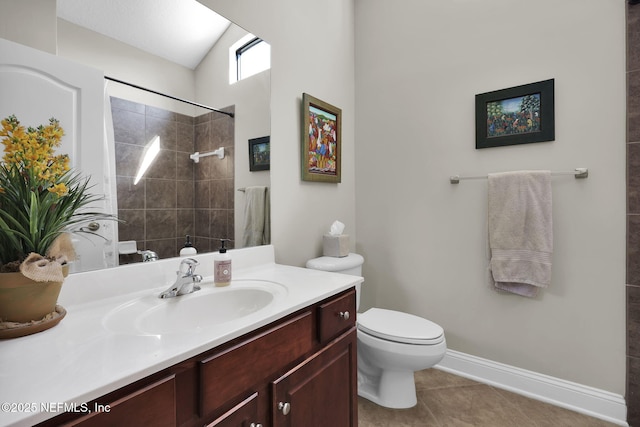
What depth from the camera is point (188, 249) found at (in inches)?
50.0

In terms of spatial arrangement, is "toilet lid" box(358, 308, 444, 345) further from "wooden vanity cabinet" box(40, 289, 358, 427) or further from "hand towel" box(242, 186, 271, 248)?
"hand towel" box(242, 186, 271, 248)

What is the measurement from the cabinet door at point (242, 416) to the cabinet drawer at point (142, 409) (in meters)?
0.14

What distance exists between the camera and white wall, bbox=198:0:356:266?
1668mm

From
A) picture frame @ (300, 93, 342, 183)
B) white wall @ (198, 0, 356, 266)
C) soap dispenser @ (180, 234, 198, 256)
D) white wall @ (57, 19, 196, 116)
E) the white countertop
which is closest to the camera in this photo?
the white countertop

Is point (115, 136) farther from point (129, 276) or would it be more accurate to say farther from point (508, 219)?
point (508, 219)

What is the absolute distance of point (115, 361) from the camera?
584 mm

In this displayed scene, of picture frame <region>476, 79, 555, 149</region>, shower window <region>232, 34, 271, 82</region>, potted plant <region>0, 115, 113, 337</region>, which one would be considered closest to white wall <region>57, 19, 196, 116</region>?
shower window <region>232, 34, 271, 82</region>

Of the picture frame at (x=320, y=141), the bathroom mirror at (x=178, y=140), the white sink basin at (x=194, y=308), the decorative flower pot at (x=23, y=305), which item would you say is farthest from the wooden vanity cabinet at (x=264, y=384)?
the picture frame at (x=320, y=141)

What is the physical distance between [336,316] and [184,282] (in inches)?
21.3

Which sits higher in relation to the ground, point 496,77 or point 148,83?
point 496,77

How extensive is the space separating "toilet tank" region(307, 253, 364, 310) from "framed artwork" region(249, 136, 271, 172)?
1.95 ft

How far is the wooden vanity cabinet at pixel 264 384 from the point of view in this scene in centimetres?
57

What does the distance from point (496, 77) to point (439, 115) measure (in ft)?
1.21

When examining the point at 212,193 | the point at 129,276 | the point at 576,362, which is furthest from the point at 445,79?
the point at 129,276
